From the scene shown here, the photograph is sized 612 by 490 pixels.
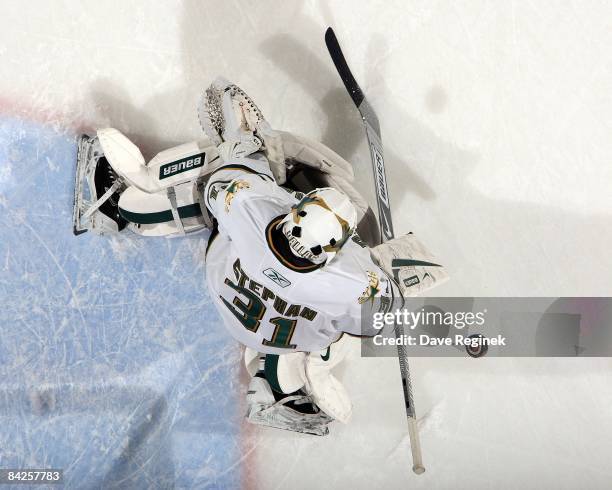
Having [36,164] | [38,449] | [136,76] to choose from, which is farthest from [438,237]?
[38,449]

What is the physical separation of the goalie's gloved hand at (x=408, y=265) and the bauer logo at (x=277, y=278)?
0.55 m

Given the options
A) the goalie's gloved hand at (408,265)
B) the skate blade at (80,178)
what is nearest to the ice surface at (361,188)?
the skate blade at (80,178)

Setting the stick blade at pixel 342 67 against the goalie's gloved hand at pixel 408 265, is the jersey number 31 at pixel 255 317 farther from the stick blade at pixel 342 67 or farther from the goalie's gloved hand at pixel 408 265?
the stick blade at pixel 342 67

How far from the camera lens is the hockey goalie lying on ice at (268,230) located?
1.75 meters

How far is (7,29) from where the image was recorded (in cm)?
269

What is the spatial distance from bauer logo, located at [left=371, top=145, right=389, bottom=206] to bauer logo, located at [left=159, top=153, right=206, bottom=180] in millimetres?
747

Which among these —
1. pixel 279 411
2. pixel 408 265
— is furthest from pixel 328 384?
pixel 408 265

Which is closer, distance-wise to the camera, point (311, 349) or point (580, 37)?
point (311, 349)

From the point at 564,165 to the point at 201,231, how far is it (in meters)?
1.77

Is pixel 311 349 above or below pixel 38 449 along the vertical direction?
above

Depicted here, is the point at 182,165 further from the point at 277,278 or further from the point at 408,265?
the point at 408,265

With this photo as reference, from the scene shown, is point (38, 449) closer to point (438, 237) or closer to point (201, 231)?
point (201, 231)

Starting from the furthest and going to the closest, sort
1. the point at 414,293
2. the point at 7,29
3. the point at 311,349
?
the point at 7,29, the point at 414,293, the point at 311,349

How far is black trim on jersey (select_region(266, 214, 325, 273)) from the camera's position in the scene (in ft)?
5.34
